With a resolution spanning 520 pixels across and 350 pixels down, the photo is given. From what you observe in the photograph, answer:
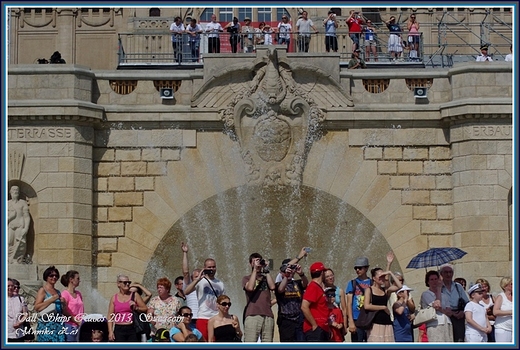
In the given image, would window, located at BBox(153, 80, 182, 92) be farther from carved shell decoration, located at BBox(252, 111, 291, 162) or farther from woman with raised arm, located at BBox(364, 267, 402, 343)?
woman with raised arm, located at BBox(364, 267, 402, 343)

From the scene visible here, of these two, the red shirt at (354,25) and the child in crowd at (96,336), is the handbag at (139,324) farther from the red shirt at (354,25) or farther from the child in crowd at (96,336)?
the red shirt at (354,25)

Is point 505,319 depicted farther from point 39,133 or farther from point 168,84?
point 39,133

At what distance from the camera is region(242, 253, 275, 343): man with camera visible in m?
20.7

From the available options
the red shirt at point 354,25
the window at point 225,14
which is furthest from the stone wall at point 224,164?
the window at point 225,14

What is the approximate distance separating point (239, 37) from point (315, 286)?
41.3ft

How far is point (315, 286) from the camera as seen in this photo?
2023 cm

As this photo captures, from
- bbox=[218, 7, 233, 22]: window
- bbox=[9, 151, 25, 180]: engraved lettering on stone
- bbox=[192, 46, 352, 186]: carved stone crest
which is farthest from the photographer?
bbox=[218, 7, 233, 22]: window

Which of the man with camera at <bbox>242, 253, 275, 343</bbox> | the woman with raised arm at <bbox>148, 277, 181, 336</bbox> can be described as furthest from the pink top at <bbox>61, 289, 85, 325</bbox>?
the man with camera at <bbox>242, 253, 275, 343</bbox>

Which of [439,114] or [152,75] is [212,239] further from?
A: [439,114]

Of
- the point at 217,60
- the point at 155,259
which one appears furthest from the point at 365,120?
the point at 155,259

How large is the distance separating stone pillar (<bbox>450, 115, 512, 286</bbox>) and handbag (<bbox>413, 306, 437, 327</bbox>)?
654cm

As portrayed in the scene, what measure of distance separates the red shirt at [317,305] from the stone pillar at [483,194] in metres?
7.84

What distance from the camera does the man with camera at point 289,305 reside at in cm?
2064

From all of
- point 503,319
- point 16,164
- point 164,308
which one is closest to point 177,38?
point 16,164
